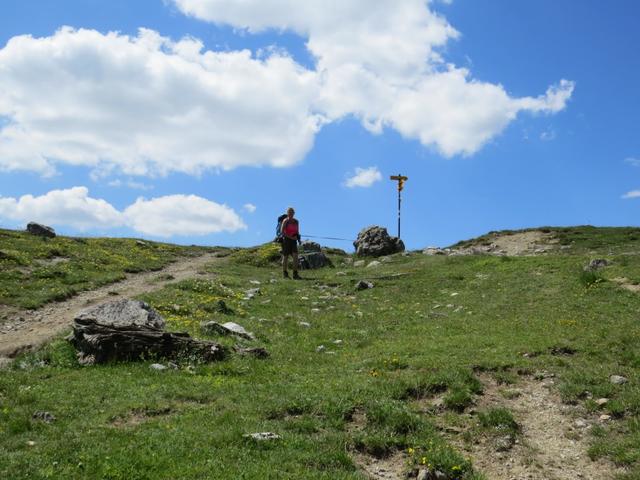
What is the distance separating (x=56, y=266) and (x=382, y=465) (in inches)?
1036

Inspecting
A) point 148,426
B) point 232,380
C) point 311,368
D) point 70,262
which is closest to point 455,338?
point 311,368

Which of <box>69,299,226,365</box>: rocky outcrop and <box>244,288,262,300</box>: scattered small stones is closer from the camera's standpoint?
<box>69,299,226,365</box>: rocky outcrop

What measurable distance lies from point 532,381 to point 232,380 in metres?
7.26

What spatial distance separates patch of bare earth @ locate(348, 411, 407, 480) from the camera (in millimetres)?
9625

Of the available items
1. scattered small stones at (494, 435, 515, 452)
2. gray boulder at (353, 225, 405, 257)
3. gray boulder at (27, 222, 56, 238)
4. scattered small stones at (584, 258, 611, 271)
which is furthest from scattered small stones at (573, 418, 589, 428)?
gray boulder at (27, 222, 56, 238)

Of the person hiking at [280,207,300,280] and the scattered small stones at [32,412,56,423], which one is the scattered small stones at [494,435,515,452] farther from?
the person hiking at [280,207,300,280]

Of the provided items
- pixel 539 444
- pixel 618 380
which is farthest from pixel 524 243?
pixel 539 444

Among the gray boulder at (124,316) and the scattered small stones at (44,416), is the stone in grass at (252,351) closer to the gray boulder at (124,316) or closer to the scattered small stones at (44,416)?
the gray boulder at (124,316)

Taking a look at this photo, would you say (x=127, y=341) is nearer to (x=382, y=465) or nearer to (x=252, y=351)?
(x=252, y=351)

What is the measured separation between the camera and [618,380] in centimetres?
1298

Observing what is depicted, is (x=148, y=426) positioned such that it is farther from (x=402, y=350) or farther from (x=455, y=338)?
(x=455, y=338)

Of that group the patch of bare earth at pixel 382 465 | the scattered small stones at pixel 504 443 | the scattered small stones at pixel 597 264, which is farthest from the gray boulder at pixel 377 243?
the patch of bare earth at pixel 382 465

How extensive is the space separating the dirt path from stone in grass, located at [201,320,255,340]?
438 cm

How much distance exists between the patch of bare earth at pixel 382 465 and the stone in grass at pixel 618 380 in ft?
19.3
